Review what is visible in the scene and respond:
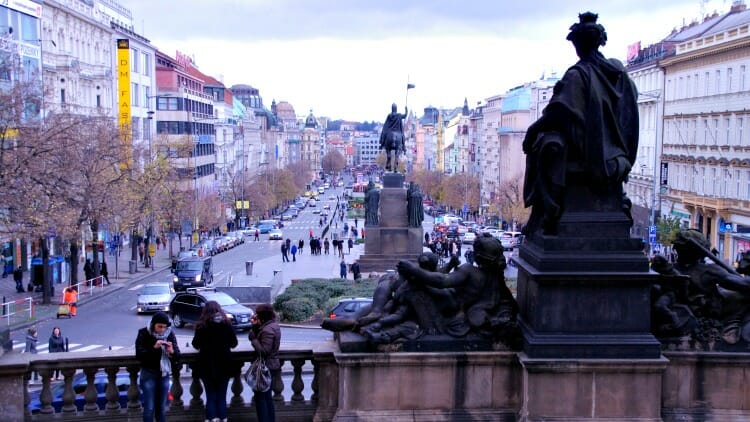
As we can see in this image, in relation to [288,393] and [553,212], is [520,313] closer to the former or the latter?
[553,212]

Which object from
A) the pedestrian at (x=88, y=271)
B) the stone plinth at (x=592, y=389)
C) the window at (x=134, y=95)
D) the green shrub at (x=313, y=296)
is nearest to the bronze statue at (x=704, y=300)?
the stone plinth at (x=592, y=389)

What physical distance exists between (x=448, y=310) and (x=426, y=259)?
1.72ft

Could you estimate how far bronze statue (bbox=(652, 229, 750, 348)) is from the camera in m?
8.36

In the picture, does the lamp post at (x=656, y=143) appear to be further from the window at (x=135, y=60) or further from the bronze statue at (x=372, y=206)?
the window at (x=135, y=60)

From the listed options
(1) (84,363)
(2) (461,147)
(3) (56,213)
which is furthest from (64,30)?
(2) (461,147)

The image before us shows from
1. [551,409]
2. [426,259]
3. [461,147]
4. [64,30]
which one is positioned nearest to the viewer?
[551,409]

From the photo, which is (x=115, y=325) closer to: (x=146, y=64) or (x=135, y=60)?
(x=135, y=60)

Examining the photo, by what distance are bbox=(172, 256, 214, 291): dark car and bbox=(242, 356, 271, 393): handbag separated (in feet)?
106

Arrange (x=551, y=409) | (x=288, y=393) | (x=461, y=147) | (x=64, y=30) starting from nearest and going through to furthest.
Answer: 1. (x=551, y=409)
2. (x=288, y=393)
3. (x=64, y=30)
4. (x=461, y=147)

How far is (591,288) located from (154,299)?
27749mm

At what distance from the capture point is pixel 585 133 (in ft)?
26.5

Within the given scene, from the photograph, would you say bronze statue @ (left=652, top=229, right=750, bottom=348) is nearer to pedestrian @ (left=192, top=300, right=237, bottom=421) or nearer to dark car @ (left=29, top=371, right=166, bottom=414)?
pedestrian @ (left=192, top=300, right=237, bottom=421)

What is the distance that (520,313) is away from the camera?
336 inches

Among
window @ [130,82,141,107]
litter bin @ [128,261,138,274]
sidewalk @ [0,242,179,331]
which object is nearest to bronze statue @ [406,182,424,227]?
sidewalk @ [0,242,179,331]
